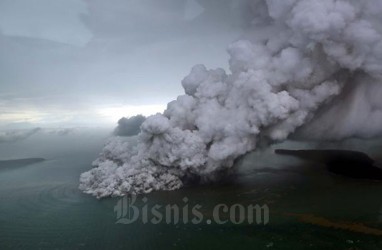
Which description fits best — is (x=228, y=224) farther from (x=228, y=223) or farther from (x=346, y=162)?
(x=346, y=162)

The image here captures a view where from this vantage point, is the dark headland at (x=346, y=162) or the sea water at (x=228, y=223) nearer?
the sea water at (x=228, y=223)

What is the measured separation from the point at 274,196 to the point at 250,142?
1327cm

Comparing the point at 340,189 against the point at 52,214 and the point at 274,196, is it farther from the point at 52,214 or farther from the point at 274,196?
the point at 52,214

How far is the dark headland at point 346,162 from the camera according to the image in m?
78.9

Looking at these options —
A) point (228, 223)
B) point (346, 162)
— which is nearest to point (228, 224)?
point (228, 223)

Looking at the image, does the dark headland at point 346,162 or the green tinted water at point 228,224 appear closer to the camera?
the green tinted water at point 228,224

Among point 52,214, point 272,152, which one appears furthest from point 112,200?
point 272,152

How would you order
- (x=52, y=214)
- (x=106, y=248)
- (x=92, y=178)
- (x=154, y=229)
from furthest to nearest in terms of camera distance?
(x=92, y=178)
(x=52, y=214)
(x=154, y=229)
(x=106, y=248)

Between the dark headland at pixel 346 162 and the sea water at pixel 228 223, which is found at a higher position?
the dark headland at pixel 346 162

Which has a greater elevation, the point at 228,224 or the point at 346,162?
the point at 346,162

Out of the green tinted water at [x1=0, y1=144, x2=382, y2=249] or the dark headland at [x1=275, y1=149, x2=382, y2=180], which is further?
the dark headland at [x1=275, y1=149, x2=382, y2=180]

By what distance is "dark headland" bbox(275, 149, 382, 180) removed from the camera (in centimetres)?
7894

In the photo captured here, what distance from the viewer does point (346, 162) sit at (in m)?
91.5

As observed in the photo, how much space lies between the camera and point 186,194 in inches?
2808
